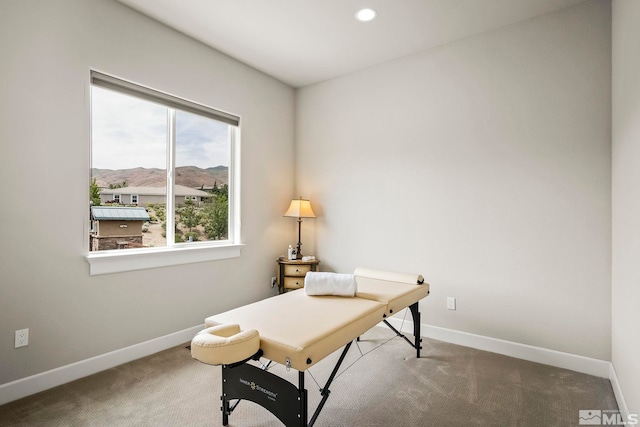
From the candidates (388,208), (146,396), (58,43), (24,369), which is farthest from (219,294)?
(58,43)

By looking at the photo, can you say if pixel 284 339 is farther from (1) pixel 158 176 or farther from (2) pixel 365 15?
(2) pixel 365 15

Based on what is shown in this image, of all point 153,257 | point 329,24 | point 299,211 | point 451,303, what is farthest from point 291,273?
point 329,24

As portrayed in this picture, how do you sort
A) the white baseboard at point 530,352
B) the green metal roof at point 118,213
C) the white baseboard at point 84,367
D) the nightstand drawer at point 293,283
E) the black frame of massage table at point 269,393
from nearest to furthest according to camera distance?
the black frame of massage table at point 269,393
the white baseboard at point 84,367
the white baseboard at point 530,352
the green metal roof at point 118,213
the nightstand drawer at point 293,283

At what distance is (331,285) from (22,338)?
1905 millimetres

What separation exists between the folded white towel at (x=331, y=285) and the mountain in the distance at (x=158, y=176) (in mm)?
1588

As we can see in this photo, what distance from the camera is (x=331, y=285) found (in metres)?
2.18

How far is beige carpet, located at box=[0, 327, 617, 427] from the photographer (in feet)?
5.98

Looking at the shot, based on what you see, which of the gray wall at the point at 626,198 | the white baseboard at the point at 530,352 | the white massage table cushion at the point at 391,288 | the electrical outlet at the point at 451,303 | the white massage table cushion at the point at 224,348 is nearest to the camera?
the white massage table cushion at the point at 224,348

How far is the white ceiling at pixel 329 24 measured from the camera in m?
2.44

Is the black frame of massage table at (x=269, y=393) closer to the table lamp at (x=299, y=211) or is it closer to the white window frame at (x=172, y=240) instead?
the white window frame at (x=172, y=240)

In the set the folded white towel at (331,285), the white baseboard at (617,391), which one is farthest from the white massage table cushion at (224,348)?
the white baseboard at (617,391)

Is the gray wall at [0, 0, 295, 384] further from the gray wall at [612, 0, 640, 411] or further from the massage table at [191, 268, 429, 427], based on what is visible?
the gray wall at [612, 0, 640, 411]

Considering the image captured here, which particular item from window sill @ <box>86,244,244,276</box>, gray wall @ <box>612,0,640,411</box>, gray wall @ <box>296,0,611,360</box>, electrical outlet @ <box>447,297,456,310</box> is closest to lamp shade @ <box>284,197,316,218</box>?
gray wall @ <box>296,0,611,360</box>

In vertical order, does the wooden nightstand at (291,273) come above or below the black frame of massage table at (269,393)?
above
